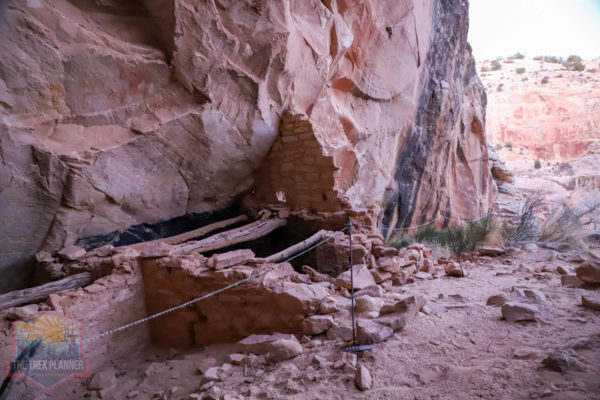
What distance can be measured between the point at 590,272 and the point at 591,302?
689mm

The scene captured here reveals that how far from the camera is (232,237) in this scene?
3.95 meters

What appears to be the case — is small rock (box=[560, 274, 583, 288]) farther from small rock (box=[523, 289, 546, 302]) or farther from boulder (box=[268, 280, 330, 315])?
boulder (box=[268, 280, 330, 315])

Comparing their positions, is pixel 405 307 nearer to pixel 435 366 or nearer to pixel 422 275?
pixel 435 366

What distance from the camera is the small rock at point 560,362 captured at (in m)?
1.39

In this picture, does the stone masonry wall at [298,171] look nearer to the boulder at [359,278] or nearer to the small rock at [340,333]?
the boulder at [359,278]

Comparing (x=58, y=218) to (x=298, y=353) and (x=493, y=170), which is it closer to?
(x=298, y=353)

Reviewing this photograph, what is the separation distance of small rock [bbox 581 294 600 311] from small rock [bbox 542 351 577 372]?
0.98m

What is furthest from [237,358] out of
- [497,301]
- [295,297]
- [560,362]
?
[497,301]

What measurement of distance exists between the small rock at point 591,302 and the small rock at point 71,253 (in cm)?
430

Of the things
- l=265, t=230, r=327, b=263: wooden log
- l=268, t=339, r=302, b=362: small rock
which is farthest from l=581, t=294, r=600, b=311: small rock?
l=265, t=230, r=327, b=263: wooden log

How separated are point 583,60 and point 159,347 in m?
35.2

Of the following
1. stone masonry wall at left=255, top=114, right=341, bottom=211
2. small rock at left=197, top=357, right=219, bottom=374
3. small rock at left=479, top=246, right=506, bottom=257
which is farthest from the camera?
small rock at left=479, top=246, right=506, bottom=257

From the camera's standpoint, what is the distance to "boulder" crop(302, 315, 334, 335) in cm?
219

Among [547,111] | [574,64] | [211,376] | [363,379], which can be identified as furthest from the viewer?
[574,64]
